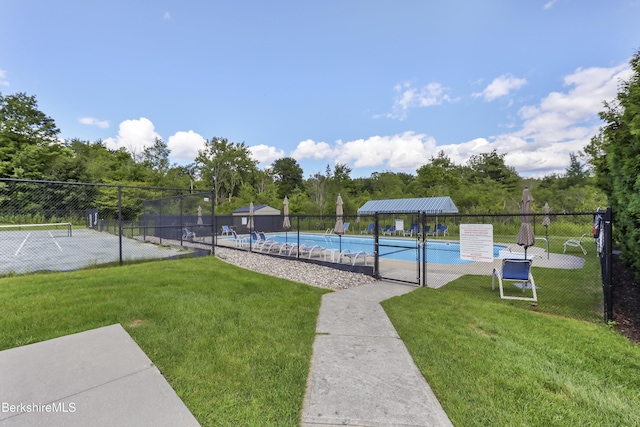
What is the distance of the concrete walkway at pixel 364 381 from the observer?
1.92 m

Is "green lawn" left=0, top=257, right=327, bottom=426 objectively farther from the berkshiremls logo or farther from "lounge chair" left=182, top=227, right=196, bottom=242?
"lounge chair" left=182, top=227, right=196, bottom=242

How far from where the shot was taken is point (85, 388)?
7.08 ft

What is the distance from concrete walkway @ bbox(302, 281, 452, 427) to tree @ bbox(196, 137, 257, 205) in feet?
133

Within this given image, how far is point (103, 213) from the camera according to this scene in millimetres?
24266

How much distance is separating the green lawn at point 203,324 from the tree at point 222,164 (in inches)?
1486

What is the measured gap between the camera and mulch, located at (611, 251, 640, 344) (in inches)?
144

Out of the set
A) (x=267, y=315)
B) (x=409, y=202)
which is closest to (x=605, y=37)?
(x=267, y=315)

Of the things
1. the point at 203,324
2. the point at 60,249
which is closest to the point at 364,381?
the point at 203,324

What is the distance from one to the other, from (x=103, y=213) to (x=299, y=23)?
23210 millimetres

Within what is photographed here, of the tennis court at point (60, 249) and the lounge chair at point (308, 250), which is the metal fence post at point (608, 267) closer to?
the lounge chair at point (308, 250)

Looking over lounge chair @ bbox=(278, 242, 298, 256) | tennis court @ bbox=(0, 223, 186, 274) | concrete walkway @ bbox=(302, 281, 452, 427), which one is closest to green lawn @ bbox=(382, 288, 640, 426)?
concrete walkway @ bbox=(302, 281, 452, 427)

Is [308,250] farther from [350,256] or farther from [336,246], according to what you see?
[336,246]

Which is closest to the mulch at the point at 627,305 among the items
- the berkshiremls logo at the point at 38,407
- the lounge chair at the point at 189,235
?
the berkshiremls logo at the point at 38,407

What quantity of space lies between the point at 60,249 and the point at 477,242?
1555 cm
